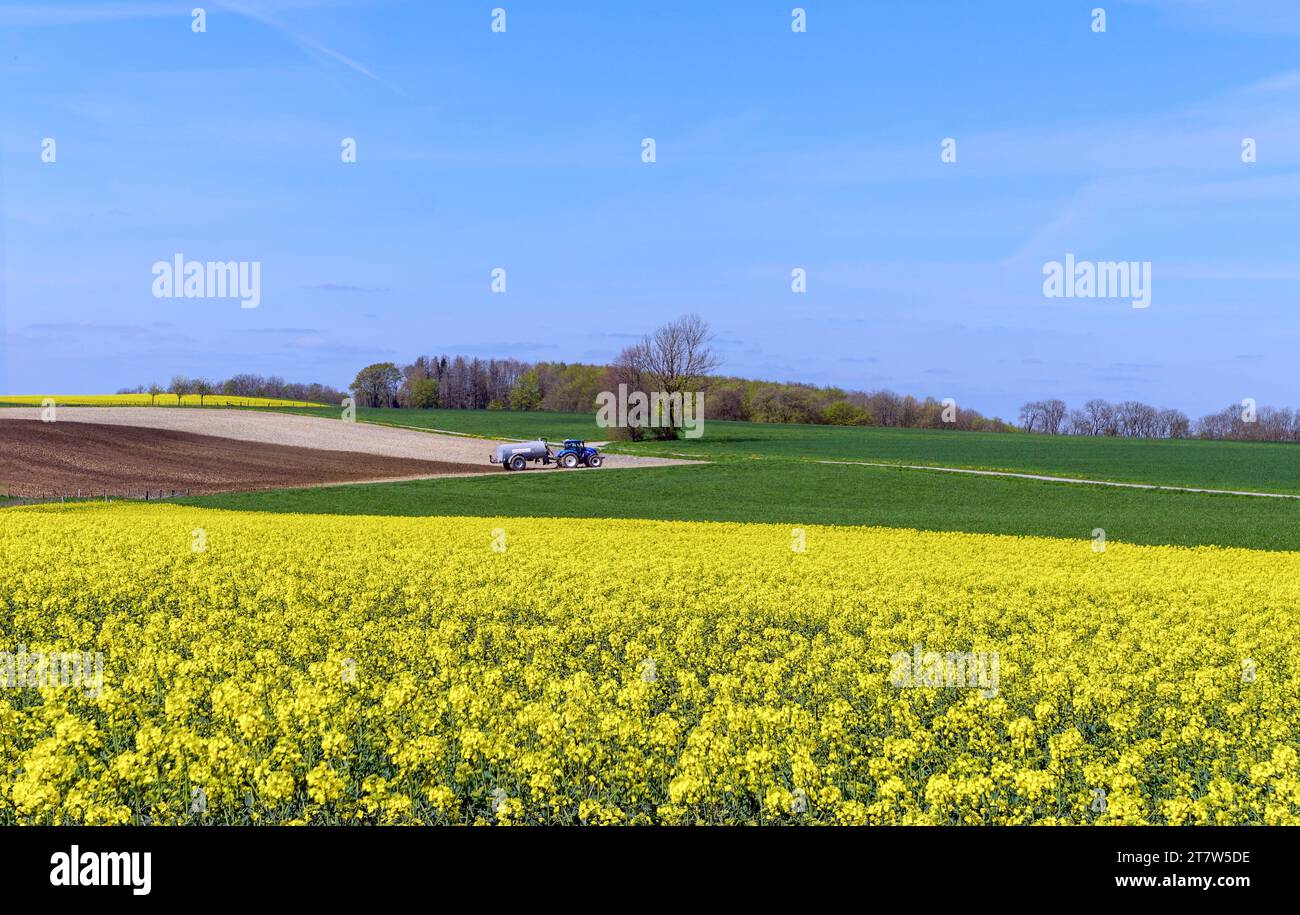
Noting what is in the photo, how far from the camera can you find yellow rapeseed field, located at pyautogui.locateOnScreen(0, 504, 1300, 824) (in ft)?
35.4

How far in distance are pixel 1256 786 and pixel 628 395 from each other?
86343 mm

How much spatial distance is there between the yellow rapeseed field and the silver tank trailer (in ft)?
139

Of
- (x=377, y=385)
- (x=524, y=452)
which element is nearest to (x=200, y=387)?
(x=377, y=385)

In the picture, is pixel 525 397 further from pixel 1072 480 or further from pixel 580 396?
pixel 1072 480

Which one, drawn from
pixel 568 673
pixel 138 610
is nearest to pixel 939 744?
pixel 568 673

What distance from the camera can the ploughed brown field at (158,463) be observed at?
55844 millimetres

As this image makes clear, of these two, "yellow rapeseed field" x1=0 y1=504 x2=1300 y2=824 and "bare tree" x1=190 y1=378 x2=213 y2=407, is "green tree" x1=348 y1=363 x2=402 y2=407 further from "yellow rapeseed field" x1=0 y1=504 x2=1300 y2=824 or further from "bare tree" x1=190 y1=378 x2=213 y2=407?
"yellow rapeseed field" x1=0 y1=504 x2=1300 y2=824

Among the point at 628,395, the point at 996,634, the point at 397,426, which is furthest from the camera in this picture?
the point at 397,426

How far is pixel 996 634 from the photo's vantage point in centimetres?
1930

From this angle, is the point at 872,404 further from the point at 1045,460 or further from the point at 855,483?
the point at 855,483

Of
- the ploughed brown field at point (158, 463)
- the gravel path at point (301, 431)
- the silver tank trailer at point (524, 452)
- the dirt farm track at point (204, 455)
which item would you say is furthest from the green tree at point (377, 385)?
the silver tank trailer at point (524, 452)

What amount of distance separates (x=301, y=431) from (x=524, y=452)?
123ft

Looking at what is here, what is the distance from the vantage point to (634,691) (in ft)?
43.3

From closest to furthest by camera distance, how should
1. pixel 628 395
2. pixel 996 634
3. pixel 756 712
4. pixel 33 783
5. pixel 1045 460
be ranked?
1. pixel 33 783
2. pixel 756 712
3. pixel 996 634
4. pixel 1045 460
5. pixel 628 395
